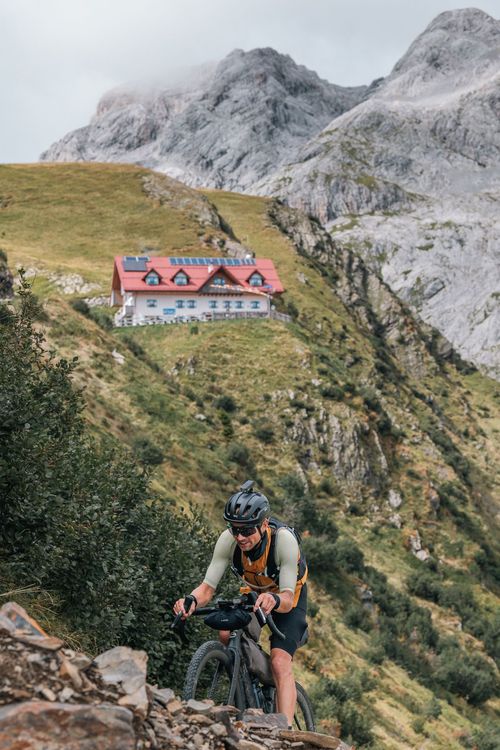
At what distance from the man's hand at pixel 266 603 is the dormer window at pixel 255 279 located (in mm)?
65122

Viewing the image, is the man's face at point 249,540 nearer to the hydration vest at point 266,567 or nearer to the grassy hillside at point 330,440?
the hydration vest at point 266,567

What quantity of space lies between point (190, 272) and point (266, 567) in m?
63.7

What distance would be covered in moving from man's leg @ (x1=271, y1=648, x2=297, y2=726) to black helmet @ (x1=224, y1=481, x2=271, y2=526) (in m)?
1.48

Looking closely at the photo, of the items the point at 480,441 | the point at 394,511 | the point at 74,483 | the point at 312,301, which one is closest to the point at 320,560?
the point at 394,511

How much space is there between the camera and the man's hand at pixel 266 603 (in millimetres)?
6347

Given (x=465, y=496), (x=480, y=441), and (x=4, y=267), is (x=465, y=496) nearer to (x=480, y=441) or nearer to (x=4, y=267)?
(x=480, y=441)

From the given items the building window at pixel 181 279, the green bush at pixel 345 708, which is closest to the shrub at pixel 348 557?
the green bush at pixel 345 708

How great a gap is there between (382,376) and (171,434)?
42010mm

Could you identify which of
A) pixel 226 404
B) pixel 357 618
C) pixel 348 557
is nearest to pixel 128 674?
pixel 357 618

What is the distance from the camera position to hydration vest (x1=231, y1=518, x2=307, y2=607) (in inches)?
279

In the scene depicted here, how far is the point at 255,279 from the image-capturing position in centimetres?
7100

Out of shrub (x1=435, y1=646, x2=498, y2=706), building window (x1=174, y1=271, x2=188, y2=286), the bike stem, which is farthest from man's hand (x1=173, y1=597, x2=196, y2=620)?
building window (x1=174, y1=271, x2=188, y2=286)

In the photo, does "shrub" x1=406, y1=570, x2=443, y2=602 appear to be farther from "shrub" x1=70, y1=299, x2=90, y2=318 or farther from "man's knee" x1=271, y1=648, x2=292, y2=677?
"man's knee" x1=271, y1=648, x2=292, y2=677

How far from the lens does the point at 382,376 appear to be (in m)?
72.4
